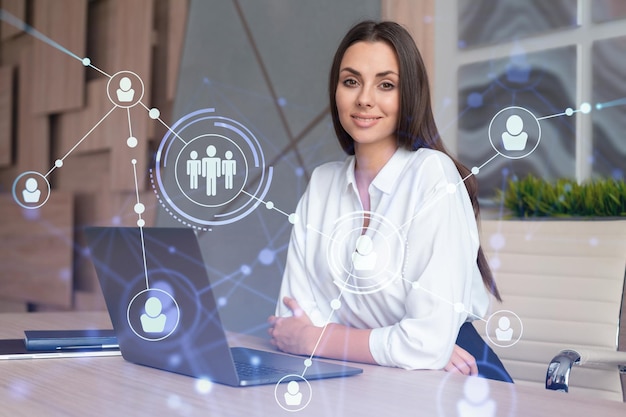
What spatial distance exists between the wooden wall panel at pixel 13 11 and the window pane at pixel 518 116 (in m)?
2.64

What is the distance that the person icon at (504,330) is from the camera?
156 cm

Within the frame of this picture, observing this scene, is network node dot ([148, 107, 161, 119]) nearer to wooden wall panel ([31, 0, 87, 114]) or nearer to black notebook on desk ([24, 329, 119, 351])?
wooden wall panel ([31, 0, 87, 114])

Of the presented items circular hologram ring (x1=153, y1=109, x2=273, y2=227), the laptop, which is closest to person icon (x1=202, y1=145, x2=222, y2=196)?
circular hologram ring (x1=153, y1=109, x2=273, y2=227)

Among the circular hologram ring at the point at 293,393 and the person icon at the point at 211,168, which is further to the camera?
the person icon at the point at 211,168

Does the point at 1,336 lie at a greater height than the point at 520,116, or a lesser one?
lesser

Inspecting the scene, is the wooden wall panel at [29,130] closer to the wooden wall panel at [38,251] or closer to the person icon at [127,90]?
the wooden wall panel at [38,251]

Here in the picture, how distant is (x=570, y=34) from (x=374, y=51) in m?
0.83

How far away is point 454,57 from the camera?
217cm

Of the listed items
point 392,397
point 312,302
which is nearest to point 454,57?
point 312,302

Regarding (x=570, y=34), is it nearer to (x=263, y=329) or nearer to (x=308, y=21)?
(x=308, y=21)

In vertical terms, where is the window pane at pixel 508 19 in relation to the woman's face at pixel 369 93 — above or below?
above

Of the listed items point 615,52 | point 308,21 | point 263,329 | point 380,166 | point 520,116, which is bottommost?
→ point 263,329

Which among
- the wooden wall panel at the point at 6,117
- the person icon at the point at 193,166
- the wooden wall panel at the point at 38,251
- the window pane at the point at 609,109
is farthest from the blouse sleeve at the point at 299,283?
the wooden wall panel at the point at 6,117

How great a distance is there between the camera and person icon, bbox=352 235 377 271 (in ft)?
3.99
